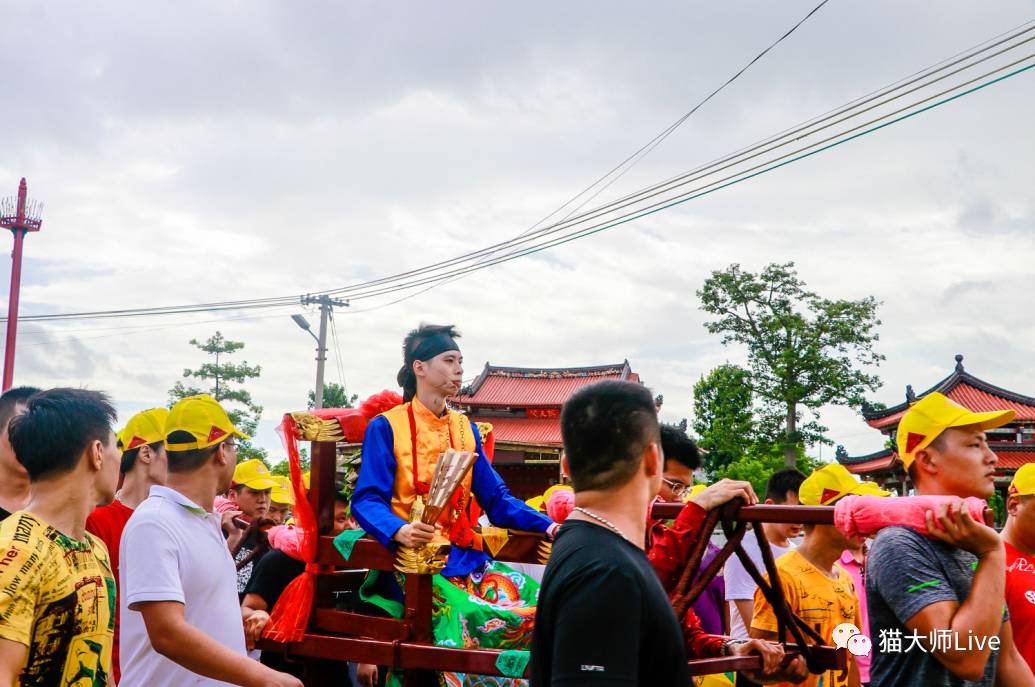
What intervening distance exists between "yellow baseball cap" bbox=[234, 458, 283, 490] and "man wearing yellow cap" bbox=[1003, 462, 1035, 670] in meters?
4.09

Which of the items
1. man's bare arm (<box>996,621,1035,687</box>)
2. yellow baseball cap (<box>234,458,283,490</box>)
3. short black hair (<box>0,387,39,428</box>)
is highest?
short black hair (<box>0,387,39,428</box>)

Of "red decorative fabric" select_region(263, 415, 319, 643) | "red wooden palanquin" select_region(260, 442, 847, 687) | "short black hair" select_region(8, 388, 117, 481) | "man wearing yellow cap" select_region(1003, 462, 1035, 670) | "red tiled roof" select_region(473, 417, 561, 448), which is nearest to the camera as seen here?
"short black hair" select_region(8, 388, 117, 481)

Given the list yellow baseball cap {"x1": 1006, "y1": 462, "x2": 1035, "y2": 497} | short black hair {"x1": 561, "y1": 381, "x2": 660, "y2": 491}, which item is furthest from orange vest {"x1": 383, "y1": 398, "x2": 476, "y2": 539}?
yellow baseball cap {"x1": 1006, "y1": 462, "x2": 1035, "y2": 497}

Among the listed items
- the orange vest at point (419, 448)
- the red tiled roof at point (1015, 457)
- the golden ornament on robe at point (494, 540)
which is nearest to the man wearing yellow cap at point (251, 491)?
the orange vest at point (419, 448)

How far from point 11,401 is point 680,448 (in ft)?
10.0

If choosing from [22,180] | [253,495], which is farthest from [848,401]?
[253,495]

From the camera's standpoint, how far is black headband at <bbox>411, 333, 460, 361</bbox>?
13.6ft

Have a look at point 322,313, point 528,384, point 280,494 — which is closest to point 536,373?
point 528,384

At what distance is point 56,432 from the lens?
2.48m

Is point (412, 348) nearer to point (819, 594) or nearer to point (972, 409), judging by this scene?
point (819, 594)

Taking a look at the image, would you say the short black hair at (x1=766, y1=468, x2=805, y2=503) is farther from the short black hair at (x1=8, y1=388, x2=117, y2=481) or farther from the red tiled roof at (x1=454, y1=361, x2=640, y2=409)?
the red tiled roof at (x1=454, y1=361, x2=640, y2=409)

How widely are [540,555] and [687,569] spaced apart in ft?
3.98

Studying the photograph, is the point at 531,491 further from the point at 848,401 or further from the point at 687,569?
the point at 687,569

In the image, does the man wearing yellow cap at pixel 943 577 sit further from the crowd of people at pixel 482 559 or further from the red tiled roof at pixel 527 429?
the red tiled roof at pixel 527 429
